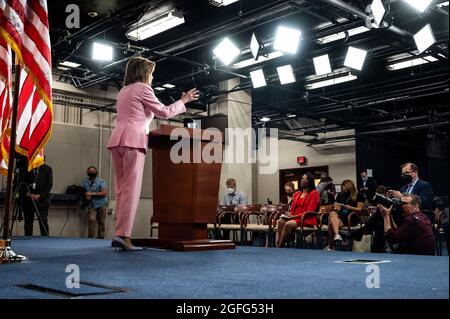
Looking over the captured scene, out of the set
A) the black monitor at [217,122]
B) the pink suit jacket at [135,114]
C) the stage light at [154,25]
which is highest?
the stage light at [154,25]

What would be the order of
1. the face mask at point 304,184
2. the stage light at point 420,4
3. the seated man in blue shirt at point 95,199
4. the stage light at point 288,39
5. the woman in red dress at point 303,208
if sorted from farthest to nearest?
the seated man in blue shirt at point 95,199 → the stage light at point 288,39 → the face mask at point 304,184 → the woman in red dress at point 303,208 → the stage light at point 420,4

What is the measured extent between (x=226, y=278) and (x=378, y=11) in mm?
5346

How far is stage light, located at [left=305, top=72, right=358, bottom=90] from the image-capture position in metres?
10.5

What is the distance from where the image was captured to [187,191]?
3.57 m

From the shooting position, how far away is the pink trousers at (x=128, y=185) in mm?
3273

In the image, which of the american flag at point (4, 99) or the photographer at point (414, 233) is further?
the photographer at point (414, 233)

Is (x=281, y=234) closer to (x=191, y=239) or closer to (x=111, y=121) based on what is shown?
(x=191, y=239)

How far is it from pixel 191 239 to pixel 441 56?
22.7 feet

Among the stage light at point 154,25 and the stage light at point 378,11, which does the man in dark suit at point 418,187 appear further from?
the stage light at point 154,25

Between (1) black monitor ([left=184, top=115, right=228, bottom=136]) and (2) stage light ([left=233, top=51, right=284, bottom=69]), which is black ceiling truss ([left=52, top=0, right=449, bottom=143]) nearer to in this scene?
(2) stage light ([left=233, top=51, right=284, bottom=69])

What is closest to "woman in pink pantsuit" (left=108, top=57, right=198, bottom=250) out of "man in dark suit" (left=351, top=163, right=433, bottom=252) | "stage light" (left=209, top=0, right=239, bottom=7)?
"man in dark suit" (left=351, top=163, right=433, bottom=252)

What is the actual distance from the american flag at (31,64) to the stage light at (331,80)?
8239mm

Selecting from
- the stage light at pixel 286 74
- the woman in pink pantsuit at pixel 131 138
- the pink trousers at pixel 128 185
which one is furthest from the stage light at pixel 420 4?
the pink trousers at pixel 128 185
